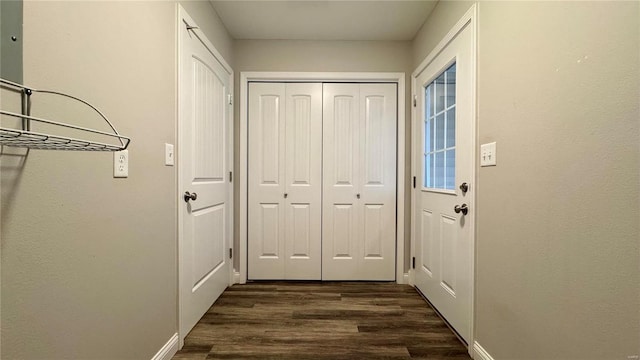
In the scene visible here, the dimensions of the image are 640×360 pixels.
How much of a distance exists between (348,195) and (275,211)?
74 centimetres

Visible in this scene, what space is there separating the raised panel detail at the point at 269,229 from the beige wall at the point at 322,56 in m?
0.26

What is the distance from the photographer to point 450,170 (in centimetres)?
192

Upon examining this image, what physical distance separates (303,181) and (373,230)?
2.76 ft

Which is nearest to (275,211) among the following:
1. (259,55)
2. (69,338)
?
(259,55)

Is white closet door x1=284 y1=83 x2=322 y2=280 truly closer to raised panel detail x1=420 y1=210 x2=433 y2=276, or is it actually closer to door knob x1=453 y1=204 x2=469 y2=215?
raised panel detail x1=420 y1=210 x2=433 y2=276

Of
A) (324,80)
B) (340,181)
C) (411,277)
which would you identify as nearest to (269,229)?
(340,181)

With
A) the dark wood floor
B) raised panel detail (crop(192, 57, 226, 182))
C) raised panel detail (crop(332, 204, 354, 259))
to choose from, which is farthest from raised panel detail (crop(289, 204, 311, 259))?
raised panel detail (crop(192, 57, 226, 182))

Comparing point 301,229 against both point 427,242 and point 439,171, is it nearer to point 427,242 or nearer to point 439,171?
point 427,242

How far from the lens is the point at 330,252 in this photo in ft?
8.97

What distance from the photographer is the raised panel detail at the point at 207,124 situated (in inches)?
74.7

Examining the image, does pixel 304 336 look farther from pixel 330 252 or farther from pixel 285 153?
pixel 285 153

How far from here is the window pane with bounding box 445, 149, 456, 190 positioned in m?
1.86

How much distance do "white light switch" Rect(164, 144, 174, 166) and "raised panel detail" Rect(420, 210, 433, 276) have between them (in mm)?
1904

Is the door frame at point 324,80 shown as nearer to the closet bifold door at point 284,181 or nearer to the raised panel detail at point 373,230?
the closet bifold door at point 284,181
